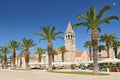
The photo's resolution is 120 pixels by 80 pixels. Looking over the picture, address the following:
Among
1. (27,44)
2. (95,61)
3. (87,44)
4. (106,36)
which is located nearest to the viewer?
(95,61)

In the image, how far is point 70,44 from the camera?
4963 inches

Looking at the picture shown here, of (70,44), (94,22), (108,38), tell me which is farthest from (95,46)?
Answer: (70,44)

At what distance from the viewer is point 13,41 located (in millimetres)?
88188

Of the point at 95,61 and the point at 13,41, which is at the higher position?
the point at 13,41

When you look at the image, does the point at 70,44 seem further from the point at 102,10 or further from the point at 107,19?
the point at 102,10

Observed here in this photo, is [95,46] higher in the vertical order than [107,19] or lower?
lower

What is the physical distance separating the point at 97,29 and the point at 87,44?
44.4 metres

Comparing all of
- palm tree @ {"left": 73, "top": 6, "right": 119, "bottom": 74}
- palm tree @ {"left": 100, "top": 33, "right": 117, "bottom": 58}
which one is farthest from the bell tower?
palm tree @ {"left": 73, "top": 6, "right": 119, "bottom": 74}

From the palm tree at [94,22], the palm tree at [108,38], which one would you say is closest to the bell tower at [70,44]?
the palm tree at [108,38]

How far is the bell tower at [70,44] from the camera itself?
12600 cm

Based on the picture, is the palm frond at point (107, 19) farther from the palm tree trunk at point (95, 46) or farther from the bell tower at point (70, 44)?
the bell tower at point (70, 44)

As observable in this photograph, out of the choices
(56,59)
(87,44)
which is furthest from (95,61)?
(56,59)

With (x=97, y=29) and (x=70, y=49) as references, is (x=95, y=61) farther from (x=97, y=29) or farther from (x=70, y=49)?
(x=70, y=49)

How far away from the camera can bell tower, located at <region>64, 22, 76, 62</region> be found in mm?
126000
